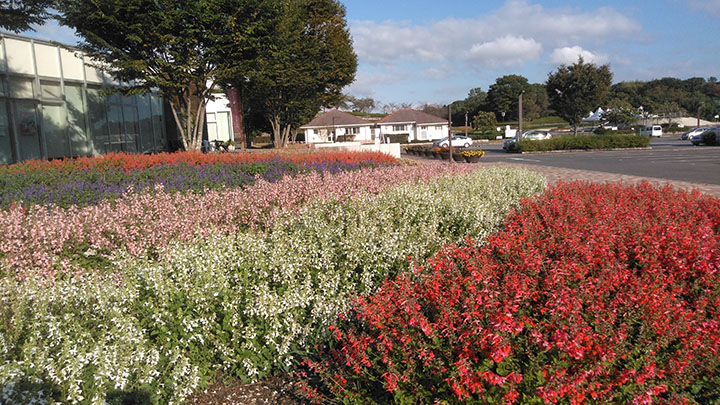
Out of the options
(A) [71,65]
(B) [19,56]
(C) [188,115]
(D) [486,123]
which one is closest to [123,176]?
(C) [188,115]

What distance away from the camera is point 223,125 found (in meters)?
35.0

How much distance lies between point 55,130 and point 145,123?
21.0 feet

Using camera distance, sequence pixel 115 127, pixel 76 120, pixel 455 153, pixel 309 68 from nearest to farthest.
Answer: pixel 76 120 → pixel 455 153 → pixel 115 127 → pixel 309 68

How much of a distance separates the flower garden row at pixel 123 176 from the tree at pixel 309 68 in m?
12.5

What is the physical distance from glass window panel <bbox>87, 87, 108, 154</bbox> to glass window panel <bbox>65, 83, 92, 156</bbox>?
A: 14.2 inches

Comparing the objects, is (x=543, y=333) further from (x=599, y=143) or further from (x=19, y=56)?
(x=599, y=143)

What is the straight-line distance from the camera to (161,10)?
1420 cm

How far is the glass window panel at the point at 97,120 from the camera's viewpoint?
20.9 metres

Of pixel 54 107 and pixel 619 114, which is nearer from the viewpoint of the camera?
pixel 54 107

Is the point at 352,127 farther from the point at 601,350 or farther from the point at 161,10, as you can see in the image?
the point at 601,350

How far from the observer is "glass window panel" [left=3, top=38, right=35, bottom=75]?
55.7 ft

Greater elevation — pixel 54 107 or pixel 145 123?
pixel 54 107

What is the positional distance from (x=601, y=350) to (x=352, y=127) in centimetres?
6073

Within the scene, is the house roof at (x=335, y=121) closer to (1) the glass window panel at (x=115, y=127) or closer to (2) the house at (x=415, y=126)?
(2) the house at (x=415, y=126)
